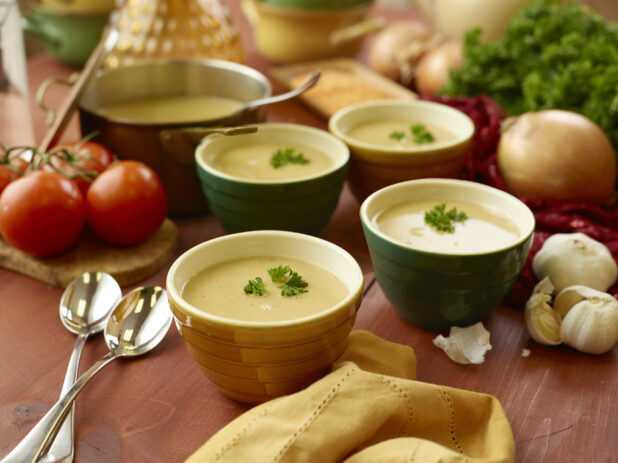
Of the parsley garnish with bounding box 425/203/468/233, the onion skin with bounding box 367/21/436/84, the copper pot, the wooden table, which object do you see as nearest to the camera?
the wooden table

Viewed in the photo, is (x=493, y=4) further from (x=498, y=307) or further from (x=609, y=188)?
(x=498, y=307)

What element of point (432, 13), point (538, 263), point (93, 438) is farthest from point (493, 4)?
point (93, 438)

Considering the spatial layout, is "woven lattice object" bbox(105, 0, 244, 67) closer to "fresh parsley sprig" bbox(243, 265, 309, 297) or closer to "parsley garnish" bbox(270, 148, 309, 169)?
"parsley garnish" bbox(270, 148, 309, 169)

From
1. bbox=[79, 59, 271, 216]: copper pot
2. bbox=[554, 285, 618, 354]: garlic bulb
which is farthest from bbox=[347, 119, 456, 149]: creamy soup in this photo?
bbox=[554, 285, 618, 354]: garlic bulb

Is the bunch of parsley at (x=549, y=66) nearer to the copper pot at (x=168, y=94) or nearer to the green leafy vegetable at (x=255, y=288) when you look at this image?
the copper pot at (x=168, y=94)

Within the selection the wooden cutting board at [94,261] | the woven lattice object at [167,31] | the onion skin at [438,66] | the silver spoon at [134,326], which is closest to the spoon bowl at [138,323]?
the silver spoon at [134,326]

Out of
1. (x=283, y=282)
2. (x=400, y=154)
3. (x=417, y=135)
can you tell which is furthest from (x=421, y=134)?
(x=283, y=282)
